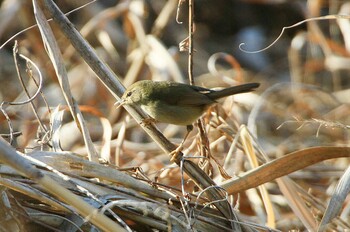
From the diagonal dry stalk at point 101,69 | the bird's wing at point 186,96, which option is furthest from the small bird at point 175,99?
the diagonal dry stalk at point 101,69

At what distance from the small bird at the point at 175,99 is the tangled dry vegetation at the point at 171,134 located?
84mm

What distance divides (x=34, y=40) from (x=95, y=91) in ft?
1.72

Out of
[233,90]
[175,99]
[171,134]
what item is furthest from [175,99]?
[171,134]

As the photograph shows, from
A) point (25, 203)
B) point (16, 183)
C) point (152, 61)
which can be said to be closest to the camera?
point (16, 183)

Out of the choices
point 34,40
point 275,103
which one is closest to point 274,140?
point 275,103

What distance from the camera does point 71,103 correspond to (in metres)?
2.08

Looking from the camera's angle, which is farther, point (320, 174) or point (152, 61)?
point (152, 61)

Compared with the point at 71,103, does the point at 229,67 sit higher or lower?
lower

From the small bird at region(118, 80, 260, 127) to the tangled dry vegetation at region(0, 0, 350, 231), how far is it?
0.08m

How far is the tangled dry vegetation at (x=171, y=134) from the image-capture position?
1.81m

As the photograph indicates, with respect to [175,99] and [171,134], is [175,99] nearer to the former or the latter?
[175,99]

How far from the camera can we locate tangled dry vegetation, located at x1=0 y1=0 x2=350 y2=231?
1.81 meters

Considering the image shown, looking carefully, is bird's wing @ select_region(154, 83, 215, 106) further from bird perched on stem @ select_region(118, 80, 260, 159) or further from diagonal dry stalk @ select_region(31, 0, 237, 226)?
diagonal dry stalk @ select_region(31, 0, 237, 226)

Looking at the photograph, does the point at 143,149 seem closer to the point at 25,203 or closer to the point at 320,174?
the point at 320,174
